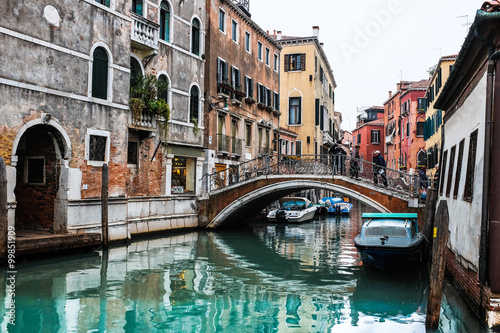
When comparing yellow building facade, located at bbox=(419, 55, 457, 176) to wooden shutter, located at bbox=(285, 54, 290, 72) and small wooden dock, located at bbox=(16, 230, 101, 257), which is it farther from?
small wooden dock, located at bbox=(16, 230, 101, 257)

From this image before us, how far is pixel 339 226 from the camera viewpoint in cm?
2402

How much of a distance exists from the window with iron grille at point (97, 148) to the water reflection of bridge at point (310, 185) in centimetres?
608

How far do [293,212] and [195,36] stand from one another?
10.1 m

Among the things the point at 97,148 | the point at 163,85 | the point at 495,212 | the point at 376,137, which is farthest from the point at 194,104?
the point at 376,137

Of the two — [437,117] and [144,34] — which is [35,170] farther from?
[437,117]

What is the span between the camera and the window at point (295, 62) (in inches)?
1249

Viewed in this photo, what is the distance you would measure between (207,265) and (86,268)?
2795 millimetres

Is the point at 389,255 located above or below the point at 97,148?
below

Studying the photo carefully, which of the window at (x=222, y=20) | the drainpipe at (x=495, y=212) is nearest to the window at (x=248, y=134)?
the window at (x=222, y=20)

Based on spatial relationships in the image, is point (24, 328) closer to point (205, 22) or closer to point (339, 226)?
point (205, 22)

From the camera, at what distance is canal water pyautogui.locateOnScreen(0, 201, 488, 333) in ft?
23.5

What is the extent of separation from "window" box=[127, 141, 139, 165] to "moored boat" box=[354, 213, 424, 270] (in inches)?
317

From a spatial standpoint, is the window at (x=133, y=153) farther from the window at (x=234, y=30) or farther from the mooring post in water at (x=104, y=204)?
the window at (x=234, y=30)

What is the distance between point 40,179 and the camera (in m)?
13.3
